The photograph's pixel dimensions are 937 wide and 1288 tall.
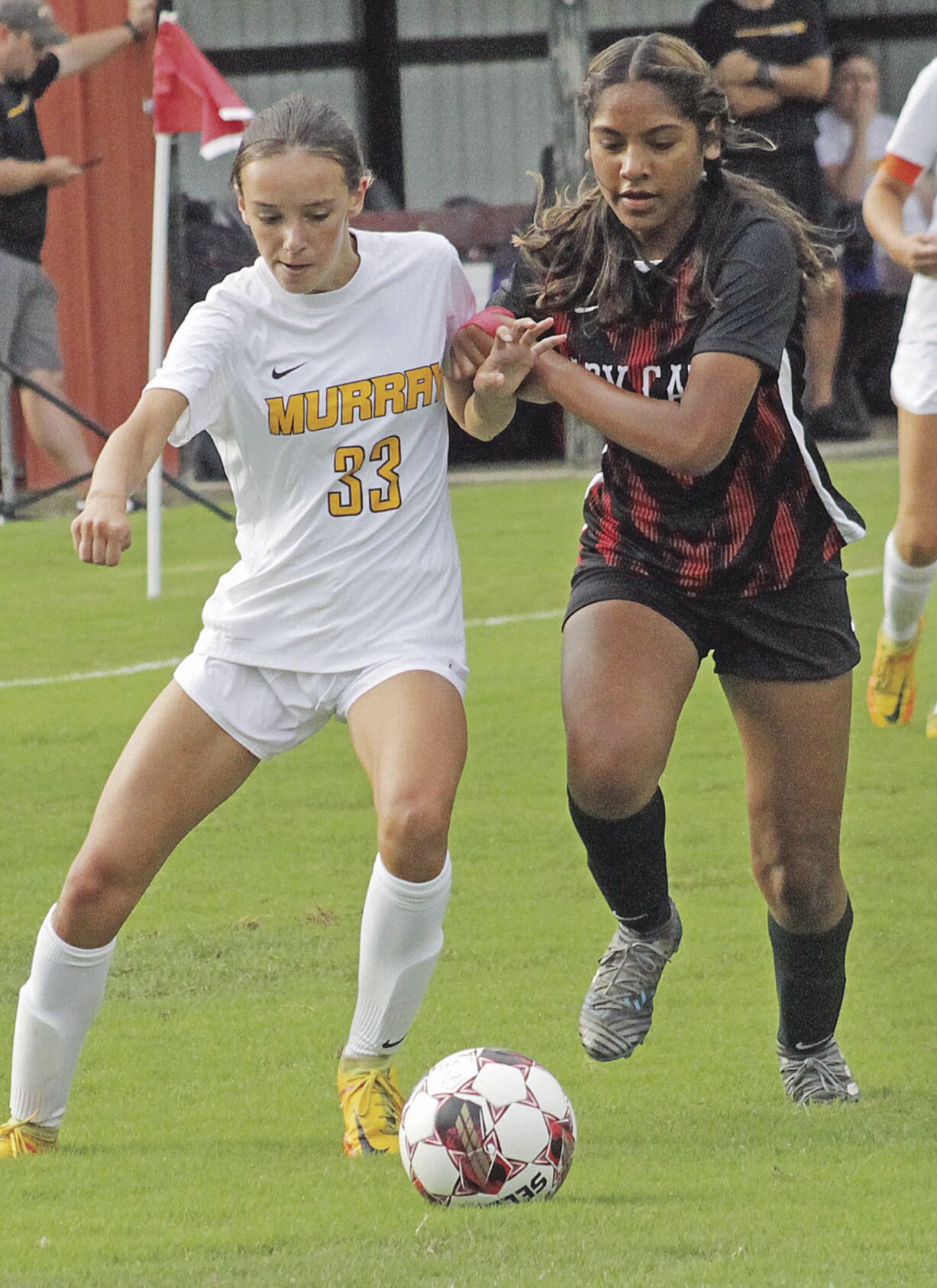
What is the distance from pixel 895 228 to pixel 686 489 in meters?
2.82

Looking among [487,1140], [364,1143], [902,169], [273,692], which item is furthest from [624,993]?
[902,169]

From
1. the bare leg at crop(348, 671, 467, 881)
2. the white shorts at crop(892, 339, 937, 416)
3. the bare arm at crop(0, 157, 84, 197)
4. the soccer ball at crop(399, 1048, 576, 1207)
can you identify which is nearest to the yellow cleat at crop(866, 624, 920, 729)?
the white shorts at crop(892, 339, 937, 416)

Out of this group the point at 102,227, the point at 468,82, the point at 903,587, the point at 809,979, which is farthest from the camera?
the point at 468,82

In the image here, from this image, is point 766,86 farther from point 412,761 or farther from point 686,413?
point 412,761

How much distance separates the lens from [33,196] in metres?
12.9

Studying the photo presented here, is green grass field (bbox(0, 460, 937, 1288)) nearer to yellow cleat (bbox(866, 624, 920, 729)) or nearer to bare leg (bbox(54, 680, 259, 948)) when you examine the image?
yellow cleat (bbox(866, 624, 920, 729))

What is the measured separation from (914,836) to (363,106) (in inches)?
548

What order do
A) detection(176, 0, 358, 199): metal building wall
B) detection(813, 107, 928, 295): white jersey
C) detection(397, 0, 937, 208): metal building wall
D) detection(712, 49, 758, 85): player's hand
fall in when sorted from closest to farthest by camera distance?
detection(712, 49, 758, 85): player's hand → detection(813, 107, 928, 295): white jersey → detection(176, 0, 358, 199): metal building wall → detection(397, 0, 937, 208): metal building wall

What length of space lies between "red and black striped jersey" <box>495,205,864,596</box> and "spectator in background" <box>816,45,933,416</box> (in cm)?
1158

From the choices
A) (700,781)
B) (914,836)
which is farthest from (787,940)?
(700,781)

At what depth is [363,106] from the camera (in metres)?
19.3

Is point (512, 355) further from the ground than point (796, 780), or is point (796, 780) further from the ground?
point (512, 355)

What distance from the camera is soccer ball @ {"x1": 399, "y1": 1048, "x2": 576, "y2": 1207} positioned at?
374 cm

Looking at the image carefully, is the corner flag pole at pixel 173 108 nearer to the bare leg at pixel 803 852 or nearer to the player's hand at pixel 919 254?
the player's hand at pixel 919 254
